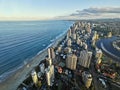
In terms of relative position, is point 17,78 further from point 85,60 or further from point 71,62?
point 85,60

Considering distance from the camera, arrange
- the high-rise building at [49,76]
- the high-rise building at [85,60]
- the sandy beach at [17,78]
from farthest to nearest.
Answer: the high-rise building at [85,60] < the sandy beach at [17,78] < the high-rise building at [49,76]

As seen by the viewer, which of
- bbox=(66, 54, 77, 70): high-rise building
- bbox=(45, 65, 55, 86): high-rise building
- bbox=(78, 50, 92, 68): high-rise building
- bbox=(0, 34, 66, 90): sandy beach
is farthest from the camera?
bbox=(78, 50, 92, 68): high-rise building

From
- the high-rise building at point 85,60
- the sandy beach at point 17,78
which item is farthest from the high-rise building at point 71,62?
the sandy beach at point 17,78

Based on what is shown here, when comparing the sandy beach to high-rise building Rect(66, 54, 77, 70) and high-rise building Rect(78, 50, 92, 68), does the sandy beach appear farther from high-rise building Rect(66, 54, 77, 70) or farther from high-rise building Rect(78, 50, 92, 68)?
high-rise building Rect(78, 50, 92, 68)

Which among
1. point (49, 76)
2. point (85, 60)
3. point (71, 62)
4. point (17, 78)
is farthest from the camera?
point (85, 60)

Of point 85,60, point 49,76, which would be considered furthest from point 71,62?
point 49,76

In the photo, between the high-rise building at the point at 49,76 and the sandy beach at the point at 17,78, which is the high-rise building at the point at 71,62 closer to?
the high-rise building at the point at 49,76

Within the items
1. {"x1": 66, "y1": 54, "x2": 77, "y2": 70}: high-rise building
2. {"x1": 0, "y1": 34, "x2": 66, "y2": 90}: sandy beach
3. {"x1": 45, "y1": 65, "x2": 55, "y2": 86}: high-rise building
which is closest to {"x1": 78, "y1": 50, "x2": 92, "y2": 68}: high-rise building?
{"x1": 66, "y1": 54, "x2": 77, "y2": 70}: high-rise building

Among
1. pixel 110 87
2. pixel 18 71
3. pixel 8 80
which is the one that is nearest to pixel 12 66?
pixel 18 71

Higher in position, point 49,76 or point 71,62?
point 49,76

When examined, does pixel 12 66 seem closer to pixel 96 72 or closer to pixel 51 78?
pixel 51 78

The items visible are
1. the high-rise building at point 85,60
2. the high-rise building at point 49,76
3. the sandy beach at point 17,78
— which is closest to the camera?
the high-rise building at point 49,76

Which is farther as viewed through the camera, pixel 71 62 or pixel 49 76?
pixel 71 62

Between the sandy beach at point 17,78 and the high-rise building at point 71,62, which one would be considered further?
the high-rise building at point 71,62
